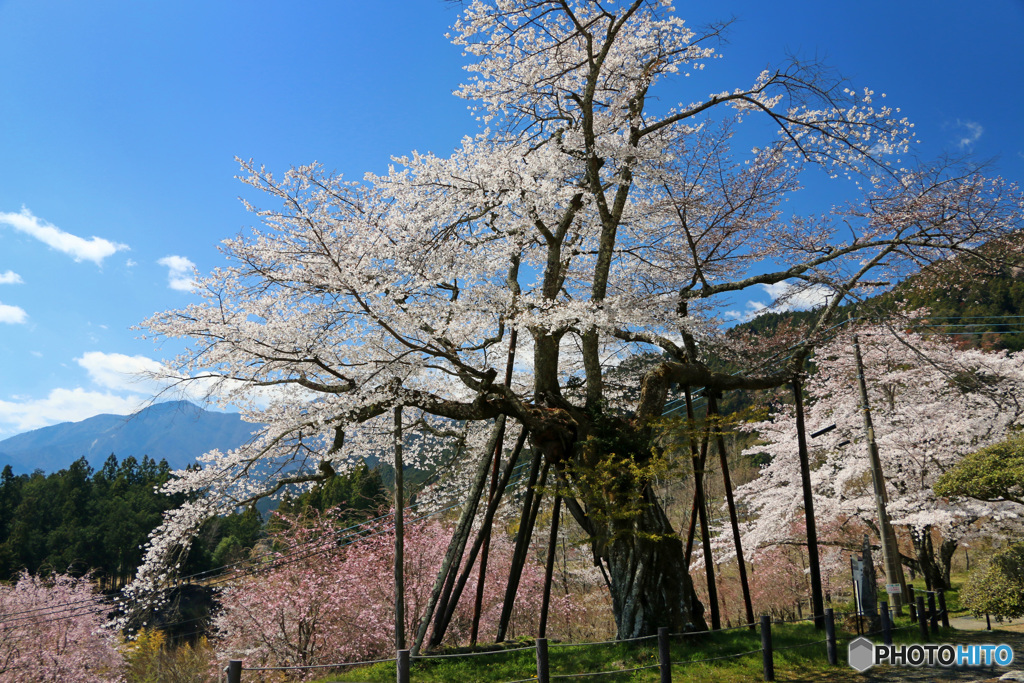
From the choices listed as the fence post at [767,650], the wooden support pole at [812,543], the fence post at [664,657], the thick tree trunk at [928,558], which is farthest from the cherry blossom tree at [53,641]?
the thick tree trunk at [928,558]

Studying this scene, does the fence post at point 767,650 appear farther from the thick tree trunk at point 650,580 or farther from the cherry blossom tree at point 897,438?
the cherry blossom tree at point 897,438

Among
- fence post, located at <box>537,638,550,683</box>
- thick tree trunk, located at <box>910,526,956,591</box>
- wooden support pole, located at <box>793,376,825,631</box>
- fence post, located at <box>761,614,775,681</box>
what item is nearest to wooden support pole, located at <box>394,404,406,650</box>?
fence post, located at <box>537,638,550,683</box>

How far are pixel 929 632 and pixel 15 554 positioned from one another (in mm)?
42834

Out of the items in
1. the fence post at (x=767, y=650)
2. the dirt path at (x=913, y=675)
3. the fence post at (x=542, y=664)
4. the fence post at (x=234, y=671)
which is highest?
the fence post at (x=234, y=671)

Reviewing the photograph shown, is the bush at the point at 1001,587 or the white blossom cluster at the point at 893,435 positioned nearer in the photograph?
the bush at the point at 1001,587

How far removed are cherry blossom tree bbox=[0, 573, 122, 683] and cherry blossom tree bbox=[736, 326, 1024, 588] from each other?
61.9 feet

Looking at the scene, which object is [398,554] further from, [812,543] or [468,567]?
[812,543]

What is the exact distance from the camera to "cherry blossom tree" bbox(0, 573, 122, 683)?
15.7 meters

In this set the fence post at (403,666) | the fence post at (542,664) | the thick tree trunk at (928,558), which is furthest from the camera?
the thick tree trunk at (928,558)

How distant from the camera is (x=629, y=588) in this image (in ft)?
29.5

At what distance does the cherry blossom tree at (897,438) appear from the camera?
1473 centimetres

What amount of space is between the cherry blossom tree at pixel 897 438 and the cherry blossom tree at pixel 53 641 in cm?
1887

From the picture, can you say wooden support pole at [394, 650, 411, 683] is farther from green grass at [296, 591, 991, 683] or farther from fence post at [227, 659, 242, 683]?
green grass at [296, 591, 991, 683]

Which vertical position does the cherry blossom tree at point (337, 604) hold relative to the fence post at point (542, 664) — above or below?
below
